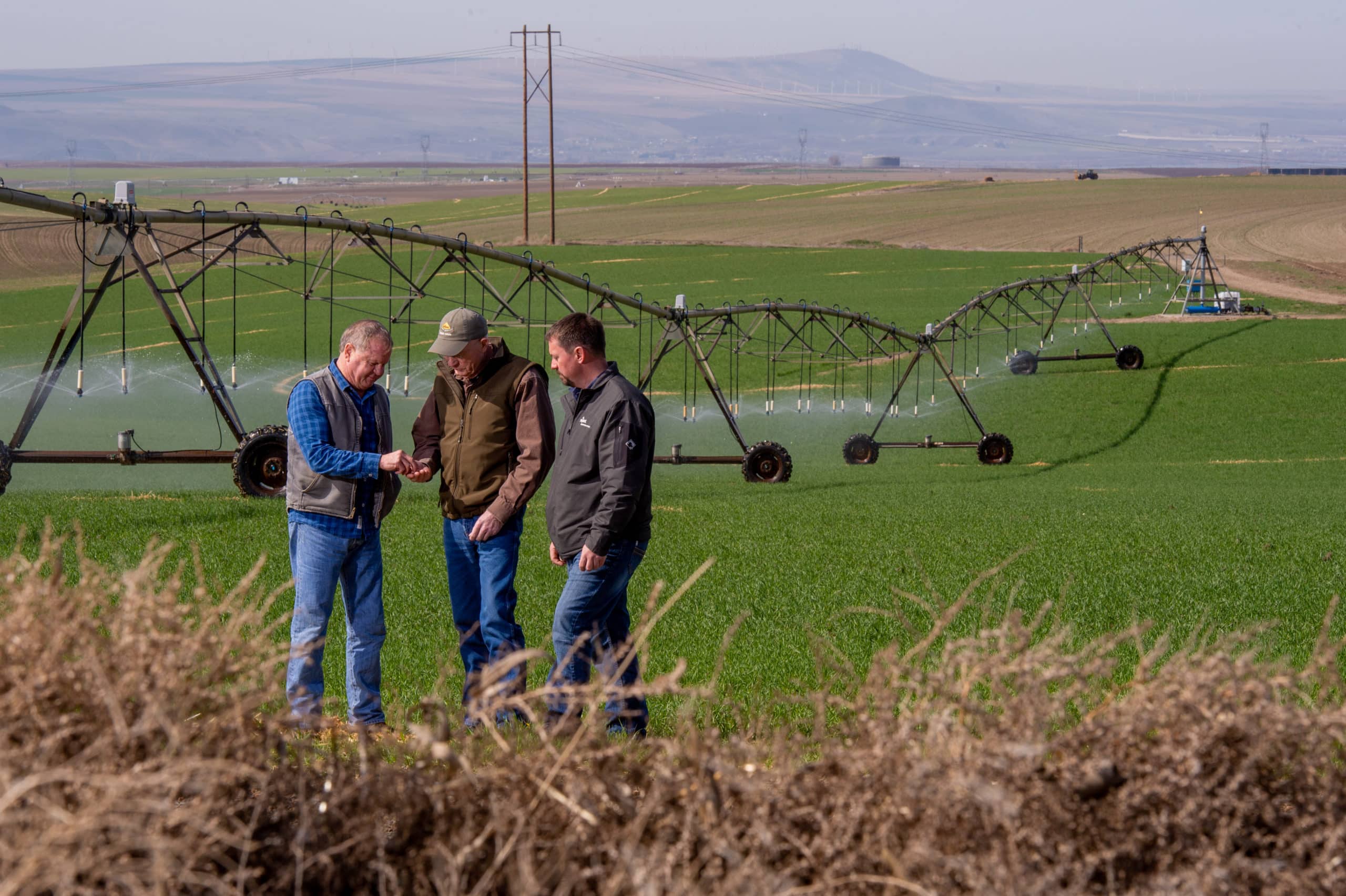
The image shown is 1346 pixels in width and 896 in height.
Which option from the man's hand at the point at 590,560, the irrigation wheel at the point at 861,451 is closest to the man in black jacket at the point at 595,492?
the man's hand at the point at 590,560

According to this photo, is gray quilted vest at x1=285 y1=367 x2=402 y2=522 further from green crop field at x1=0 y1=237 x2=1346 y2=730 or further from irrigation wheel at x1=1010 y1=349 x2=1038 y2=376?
irrigation wheel at x1=1010 y1=349 x2=1038 y2=376

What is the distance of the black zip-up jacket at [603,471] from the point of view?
20.6 ft

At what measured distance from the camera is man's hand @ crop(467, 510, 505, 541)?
6609mm

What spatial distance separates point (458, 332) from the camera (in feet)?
22.0

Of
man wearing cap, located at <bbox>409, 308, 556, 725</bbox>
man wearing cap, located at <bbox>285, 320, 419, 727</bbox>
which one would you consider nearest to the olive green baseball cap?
man wearing cap, located at <bbox>409, 308, 556, 725</bbox>

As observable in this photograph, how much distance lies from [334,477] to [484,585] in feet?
2.89

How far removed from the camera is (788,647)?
8906mm

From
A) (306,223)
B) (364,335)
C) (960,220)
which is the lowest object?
(364,335)

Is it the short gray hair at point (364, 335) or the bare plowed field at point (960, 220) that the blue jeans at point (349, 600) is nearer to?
the short gray hair at point (364, 335)

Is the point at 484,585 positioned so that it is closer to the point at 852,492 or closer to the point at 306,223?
the point at 306,223

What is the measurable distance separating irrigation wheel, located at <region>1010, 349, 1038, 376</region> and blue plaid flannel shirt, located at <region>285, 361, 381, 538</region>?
3014 cm

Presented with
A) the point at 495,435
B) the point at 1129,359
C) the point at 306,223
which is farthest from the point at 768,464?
the point at 1129,359

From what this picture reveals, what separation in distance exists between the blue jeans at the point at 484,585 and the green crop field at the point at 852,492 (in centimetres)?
57

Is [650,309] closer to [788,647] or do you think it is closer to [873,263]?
[788,647]
